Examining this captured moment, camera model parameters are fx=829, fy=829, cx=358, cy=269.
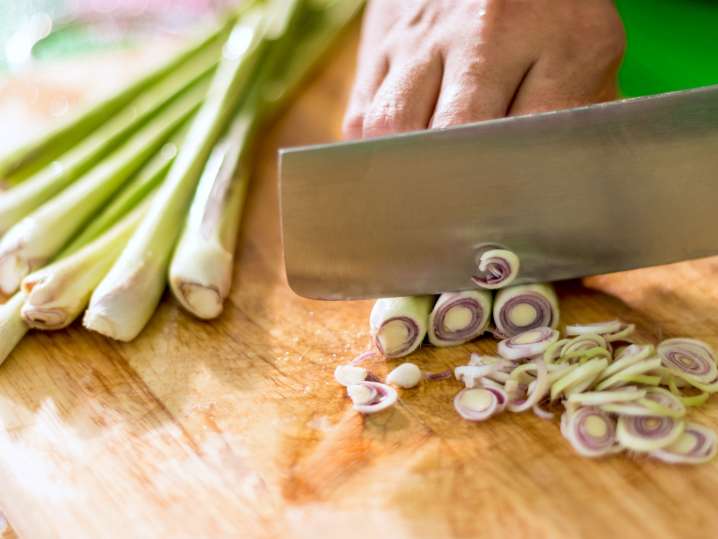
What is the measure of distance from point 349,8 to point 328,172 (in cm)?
139

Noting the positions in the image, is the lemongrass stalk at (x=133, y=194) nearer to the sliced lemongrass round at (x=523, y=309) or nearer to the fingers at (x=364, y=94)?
the fingers at (x=364, y=94)

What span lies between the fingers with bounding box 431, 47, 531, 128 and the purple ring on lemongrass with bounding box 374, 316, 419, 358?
36cm

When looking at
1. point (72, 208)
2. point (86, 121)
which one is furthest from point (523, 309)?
point (86, 121)

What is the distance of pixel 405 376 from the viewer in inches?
51.9

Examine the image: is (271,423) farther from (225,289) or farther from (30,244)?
(30,244)

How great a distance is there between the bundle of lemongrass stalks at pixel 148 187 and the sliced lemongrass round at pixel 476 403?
51 centimetres

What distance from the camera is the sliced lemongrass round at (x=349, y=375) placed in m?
1.33

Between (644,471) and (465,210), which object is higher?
(465,210)

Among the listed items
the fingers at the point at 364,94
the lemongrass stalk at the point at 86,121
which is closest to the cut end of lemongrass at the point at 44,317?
the lemongrass stalk at the point at 86,121

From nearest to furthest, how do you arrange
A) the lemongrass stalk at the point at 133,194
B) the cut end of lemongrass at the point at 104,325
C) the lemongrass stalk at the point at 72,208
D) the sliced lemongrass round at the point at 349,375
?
the sliced lemongrass round at the point at 349,375 < the cut end of lemongrass at the point at 104,325 < the lemongrass stalk at the point at 72,208 < the lemongrass stalk at the point at 133,194

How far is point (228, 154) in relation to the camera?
187cm

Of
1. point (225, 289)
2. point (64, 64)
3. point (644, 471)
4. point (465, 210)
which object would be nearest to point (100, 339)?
point (225, 289)

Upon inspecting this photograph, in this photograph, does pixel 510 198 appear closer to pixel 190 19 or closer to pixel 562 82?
pixel 562 82

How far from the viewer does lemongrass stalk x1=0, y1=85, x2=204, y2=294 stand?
5.28 feet
